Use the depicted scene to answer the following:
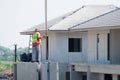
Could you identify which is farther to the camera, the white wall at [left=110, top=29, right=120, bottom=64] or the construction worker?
the construction worker

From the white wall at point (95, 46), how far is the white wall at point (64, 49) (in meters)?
1.92

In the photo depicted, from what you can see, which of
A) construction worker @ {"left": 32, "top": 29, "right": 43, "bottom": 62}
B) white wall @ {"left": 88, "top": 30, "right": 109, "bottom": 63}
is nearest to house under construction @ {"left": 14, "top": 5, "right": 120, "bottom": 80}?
white wall @ {"left": 88, "top": 30, "right": 109, "bottom": 63}

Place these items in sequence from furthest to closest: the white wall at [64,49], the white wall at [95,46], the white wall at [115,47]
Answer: the white wall at [64,49], the white wall at [95,46], the white wall at [115,47]

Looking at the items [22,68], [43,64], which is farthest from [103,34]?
[22,68]

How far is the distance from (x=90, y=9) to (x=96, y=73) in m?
8.78

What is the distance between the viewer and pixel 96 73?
3328cm

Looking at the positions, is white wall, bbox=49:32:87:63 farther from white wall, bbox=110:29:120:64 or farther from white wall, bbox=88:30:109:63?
white wall, bbox=110:29:120:64

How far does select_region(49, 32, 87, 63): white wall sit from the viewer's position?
38.1 meters

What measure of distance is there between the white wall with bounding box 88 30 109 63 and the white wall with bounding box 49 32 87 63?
192cm

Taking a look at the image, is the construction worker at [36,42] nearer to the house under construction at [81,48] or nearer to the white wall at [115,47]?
the house under construction at [81,48]

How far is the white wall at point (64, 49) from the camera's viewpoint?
3806 cm

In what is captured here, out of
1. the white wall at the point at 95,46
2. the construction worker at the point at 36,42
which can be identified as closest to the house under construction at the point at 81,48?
the white wall at the point at 95,46

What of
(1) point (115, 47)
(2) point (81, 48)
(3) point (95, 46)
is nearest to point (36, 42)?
(3) point (95, 46)

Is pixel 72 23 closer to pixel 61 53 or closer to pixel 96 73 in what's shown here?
pixel 61 53
